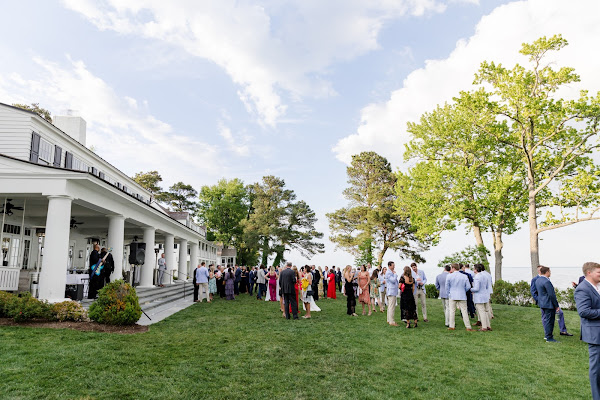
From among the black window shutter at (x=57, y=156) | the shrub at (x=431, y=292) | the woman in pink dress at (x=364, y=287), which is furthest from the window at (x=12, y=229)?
the shrub at (x=431, y=292)

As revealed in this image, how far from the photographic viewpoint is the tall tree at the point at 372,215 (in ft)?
129

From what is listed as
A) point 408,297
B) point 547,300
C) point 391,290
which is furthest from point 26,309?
point 547,300

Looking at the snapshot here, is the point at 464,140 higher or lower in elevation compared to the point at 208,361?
higher

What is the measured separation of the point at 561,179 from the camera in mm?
24641

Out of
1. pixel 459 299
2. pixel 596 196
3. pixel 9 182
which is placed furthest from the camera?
A: pixel 596 196

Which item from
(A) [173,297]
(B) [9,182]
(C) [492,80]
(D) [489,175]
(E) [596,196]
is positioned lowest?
(A) [173,297]

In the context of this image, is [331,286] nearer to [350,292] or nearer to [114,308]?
[350,292]

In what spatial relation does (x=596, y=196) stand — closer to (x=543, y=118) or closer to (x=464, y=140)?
(x=543, y=118)

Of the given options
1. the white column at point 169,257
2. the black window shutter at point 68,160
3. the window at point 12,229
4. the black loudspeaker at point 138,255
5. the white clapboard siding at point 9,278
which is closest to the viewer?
A: the white clapboard siding at point 9,278

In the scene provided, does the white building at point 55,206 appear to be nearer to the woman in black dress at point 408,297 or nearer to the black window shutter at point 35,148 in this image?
the black window shutter at point 35,148

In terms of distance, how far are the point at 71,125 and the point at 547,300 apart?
25337mm

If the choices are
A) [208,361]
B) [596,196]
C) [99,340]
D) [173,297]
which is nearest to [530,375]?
[208,361]

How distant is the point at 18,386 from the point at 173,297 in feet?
46.5

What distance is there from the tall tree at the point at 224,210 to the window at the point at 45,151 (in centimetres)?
4061
